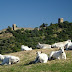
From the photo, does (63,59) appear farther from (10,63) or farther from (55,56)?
(10,63)

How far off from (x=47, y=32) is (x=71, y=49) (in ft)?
90.8

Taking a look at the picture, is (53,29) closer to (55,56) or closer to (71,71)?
(55,56)

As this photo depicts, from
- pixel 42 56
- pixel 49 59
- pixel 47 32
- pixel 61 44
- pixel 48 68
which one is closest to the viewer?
pixel 48 68

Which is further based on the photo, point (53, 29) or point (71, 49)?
point (53, 29)

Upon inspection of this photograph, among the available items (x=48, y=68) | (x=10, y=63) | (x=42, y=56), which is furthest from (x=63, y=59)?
(x=10, y=63)

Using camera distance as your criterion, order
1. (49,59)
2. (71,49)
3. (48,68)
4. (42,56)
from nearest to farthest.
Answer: (48,68) < (42,56) < (49,59) < (71,49)

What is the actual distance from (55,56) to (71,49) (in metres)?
4.05

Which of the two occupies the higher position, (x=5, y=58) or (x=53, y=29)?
(x=53, y=29)

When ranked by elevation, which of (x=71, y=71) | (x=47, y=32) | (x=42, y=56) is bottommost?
(x=71, y=71)

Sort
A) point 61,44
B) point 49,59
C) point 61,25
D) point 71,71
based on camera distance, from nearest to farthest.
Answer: point 71,71, point 49,59, point 61,44, point 61,25

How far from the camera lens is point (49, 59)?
12195 millimetres

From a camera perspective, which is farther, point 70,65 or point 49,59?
point 49,59

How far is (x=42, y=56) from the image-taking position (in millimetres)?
11430

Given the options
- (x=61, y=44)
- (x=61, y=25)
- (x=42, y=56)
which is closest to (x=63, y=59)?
(x=42, y=56)
